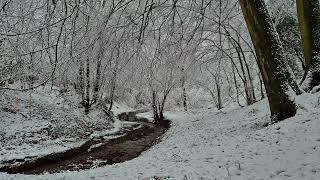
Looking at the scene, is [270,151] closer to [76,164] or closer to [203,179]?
[203,179]

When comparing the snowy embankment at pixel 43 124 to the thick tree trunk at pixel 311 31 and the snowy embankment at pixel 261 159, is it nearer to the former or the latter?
the snowy embankment at pixel 261 159

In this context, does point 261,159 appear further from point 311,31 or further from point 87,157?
point 87,157

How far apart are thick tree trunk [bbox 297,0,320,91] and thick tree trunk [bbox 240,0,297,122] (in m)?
1.78

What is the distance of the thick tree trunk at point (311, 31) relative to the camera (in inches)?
410

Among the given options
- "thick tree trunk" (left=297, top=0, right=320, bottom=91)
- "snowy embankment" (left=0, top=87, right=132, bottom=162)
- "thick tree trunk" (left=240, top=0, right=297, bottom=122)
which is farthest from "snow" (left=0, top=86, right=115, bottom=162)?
"thick tree trunk" (left=297, top=0, right=320, bottom=91)

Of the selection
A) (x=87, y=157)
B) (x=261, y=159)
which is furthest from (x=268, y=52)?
(x=87, y=157)

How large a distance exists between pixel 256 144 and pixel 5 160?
33.9 ft

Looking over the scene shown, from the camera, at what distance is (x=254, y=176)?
570 cm

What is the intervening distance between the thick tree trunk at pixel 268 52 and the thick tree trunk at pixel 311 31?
5.84 ft

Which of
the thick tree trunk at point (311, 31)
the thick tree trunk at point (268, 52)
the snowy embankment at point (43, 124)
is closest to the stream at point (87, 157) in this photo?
the snowy embankment at point (43, 124)

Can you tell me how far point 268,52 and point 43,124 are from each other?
14170 millimetres

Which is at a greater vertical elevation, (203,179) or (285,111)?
(285,111)

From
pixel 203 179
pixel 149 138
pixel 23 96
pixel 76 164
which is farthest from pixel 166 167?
pixel 23 96

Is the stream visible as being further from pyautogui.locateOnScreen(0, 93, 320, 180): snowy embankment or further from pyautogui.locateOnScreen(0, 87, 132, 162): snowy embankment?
pyautogui.locateOnScreen(0, 93, 320, 180): snowy embankment
